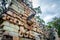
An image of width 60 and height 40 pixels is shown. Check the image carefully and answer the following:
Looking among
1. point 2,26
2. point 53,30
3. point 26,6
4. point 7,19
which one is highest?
point 26,6

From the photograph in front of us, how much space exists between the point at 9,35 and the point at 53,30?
394cm

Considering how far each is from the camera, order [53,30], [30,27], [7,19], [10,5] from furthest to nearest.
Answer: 1. [53,30]
2. [30,27]
3. [10,5]
4. [7,19]

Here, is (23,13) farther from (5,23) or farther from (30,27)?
(5,23)

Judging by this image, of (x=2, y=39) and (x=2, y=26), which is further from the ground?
(x=2, y=26)

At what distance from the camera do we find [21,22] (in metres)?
4.69

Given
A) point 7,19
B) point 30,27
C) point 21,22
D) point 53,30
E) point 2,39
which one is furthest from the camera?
point 53,30

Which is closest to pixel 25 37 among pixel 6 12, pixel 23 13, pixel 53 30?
pixel 23 13

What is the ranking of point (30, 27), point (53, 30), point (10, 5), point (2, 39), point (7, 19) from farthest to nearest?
point (53, 30), point (30, 27), point (10, 5), point (7, 19), point (2, 39)

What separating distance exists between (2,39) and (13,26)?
70 cm

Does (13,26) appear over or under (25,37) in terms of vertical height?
over

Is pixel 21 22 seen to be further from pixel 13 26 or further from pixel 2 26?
pixel 2 26

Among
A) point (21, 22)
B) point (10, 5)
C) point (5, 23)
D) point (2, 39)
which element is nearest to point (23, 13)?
point (21, 22)

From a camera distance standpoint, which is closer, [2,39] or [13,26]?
[2,39]

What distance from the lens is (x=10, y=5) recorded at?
14.4ft
